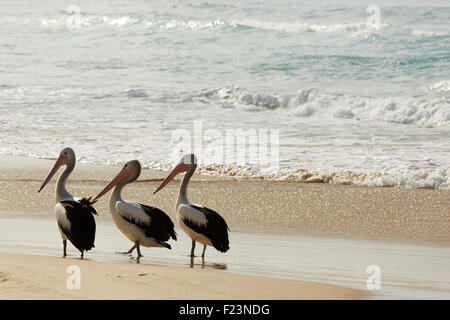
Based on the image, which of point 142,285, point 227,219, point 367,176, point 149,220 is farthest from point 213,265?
point 367,176

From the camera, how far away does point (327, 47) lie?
25.8m

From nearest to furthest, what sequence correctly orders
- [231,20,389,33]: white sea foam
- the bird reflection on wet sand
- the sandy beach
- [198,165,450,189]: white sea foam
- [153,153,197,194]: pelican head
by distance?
the sandy beach → the bird reflection on wet sand → [153,153,197,194]: pelican head → [198,165,450,189]: white sea foam → [231,20,389,33]: white sea foam

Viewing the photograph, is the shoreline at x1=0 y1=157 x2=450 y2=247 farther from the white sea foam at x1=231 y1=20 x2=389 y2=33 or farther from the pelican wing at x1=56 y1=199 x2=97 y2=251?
the white sea foam at x1=231 y1=20 x2=389 y2=33

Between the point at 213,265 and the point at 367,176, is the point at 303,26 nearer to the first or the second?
the point at 367,176

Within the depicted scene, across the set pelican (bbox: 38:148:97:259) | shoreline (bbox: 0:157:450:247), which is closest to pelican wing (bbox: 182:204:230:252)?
pelican (bbox: 38:148:97:259)

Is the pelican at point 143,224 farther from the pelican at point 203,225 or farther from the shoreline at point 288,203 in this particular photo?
the shoreline at point 288,203

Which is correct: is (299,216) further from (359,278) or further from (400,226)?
(359,278)

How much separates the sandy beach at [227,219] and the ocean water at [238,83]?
1.01 meters

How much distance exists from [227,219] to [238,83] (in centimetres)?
1301

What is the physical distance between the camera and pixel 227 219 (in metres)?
8.19

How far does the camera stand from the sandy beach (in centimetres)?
493

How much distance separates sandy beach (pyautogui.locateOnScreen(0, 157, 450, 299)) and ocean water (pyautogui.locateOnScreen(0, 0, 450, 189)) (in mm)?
1011
